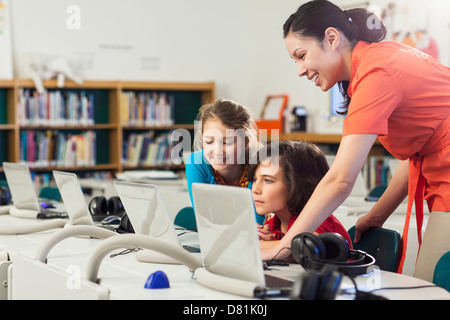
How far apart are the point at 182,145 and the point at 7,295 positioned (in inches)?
189

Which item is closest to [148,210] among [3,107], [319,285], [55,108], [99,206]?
[319,285]

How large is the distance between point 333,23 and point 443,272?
2.37 ft

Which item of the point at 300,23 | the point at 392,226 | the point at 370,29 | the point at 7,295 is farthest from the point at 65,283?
the point at 392,226

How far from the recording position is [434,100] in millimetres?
1773

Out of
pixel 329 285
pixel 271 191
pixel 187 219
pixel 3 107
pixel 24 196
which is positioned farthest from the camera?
pixel 3 107

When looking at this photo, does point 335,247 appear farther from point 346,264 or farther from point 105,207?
point 105,207

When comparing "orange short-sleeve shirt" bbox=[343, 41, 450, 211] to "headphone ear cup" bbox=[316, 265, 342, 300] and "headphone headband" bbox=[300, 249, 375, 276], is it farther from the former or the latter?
"headphone ear cup" bbox=[316, 265, 342, 300]

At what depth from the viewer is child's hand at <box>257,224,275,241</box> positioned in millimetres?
1968

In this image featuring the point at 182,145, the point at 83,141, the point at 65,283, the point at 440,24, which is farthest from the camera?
the point at 182,145

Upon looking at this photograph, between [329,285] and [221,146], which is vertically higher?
[221,146]

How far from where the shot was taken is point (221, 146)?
2287 millimetres

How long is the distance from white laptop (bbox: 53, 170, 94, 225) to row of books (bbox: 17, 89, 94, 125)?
3.66 meters

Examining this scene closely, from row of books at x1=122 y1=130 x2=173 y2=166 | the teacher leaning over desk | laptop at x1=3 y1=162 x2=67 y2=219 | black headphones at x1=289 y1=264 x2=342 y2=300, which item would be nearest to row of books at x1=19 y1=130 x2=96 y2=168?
row of books at x1=122 y1=130 x2=173 y2=166

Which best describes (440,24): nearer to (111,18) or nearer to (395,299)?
(111,18)
